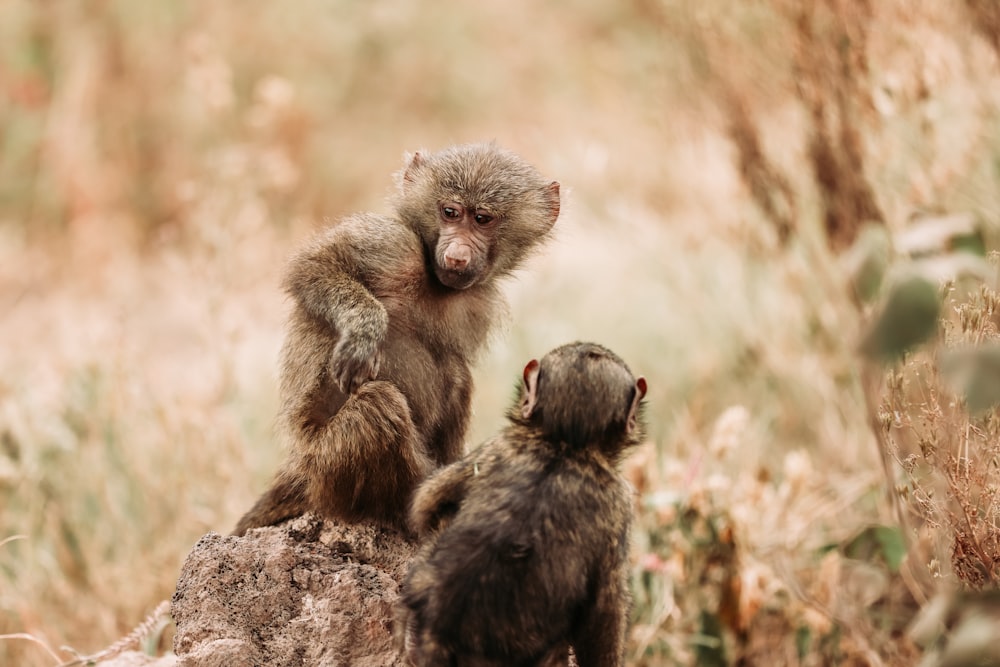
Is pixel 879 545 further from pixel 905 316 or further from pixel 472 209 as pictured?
pixel 905 316

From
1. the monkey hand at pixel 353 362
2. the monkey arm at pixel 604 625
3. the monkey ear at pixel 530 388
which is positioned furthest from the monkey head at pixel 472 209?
the monkey arm at pixel 604 625

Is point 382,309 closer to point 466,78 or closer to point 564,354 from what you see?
Result: point 564,354

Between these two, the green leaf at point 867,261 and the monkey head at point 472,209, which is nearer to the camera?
the green leaf at point 867,261

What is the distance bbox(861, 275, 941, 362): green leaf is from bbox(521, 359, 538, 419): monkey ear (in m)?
1.15

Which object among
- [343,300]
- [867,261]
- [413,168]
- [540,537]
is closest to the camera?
[867,261]

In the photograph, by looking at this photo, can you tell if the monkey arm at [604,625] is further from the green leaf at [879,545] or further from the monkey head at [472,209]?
the green leaf at [879,545]

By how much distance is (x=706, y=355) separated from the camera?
673cm

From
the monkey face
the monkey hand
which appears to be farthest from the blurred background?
the monkey hand

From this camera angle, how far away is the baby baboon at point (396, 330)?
2885 mm

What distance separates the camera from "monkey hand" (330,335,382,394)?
288 cm

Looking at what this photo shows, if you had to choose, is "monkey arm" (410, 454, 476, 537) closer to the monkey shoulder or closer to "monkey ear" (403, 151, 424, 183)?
the monkey shoulder

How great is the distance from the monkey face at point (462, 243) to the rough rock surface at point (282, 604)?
81cm

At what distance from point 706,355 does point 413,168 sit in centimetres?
365

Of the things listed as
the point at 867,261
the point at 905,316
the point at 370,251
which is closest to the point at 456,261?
the point at 370,251
